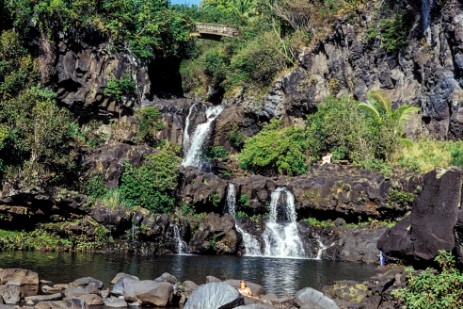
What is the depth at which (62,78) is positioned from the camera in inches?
1674

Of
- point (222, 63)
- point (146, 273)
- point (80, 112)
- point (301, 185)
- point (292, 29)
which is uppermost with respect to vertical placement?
point (292, 29)

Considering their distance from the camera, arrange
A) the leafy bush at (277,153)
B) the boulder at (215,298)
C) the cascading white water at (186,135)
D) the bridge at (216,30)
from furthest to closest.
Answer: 1. the bridge at (216,30)
2. the cascading white water at (186,135)
3. the leafy bush at (277,153)
4. the boulder at (215,298)

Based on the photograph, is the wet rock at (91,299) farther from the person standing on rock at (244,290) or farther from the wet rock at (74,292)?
the person standing on rock at (244,290)

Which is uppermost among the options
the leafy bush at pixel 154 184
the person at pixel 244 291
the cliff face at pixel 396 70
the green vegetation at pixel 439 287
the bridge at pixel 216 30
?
the bridge at pixel 216 30

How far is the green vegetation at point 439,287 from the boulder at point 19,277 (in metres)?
12.5

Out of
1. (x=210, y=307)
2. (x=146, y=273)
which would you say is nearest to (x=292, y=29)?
(x=146, y=273)

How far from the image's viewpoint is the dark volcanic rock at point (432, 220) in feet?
42.9

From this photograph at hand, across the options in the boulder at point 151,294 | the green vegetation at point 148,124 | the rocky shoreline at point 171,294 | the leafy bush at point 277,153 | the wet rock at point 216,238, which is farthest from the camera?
the green vegetation at point 148,124

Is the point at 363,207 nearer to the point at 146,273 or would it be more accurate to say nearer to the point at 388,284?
the point at 146,273

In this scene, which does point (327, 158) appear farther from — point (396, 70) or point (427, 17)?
point (427, 17)

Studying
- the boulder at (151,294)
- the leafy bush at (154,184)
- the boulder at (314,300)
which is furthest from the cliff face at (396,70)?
the boulder at (151,294)

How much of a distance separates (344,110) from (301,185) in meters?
8.14

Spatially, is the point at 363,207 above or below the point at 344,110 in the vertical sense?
below

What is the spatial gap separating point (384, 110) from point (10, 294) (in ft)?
97.0
